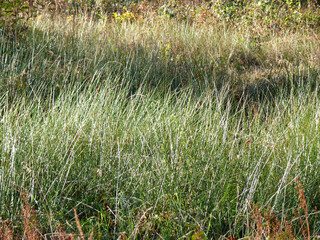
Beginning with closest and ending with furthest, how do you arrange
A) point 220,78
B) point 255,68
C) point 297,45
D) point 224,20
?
point 220,78
point 255,68
point 297,45
point 224,20

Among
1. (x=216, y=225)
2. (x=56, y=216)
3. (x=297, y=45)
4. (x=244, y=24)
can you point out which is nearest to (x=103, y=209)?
(x=56, y=216)

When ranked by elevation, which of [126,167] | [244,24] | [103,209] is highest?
[244,24]

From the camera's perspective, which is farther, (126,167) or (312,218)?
(126,167)

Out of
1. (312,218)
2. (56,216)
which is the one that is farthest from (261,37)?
(56,216)

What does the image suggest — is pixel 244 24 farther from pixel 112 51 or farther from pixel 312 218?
pixel 312 218

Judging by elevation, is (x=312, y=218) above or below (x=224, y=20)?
below

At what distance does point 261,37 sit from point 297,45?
863 mm

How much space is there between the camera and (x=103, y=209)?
2.02m

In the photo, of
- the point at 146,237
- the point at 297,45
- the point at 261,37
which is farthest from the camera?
the point at 261,37

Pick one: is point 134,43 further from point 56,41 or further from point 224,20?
point 224,20

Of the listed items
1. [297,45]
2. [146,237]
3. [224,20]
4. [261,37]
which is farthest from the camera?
[224,20]

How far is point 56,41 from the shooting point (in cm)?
502

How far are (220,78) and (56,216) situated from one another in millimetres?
3443

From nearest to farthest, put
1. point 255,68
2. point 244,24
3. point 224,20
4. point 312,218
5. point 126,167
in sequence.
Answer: point 312,218, point 126,167, point 255,68, point 244,24, point 224,20
